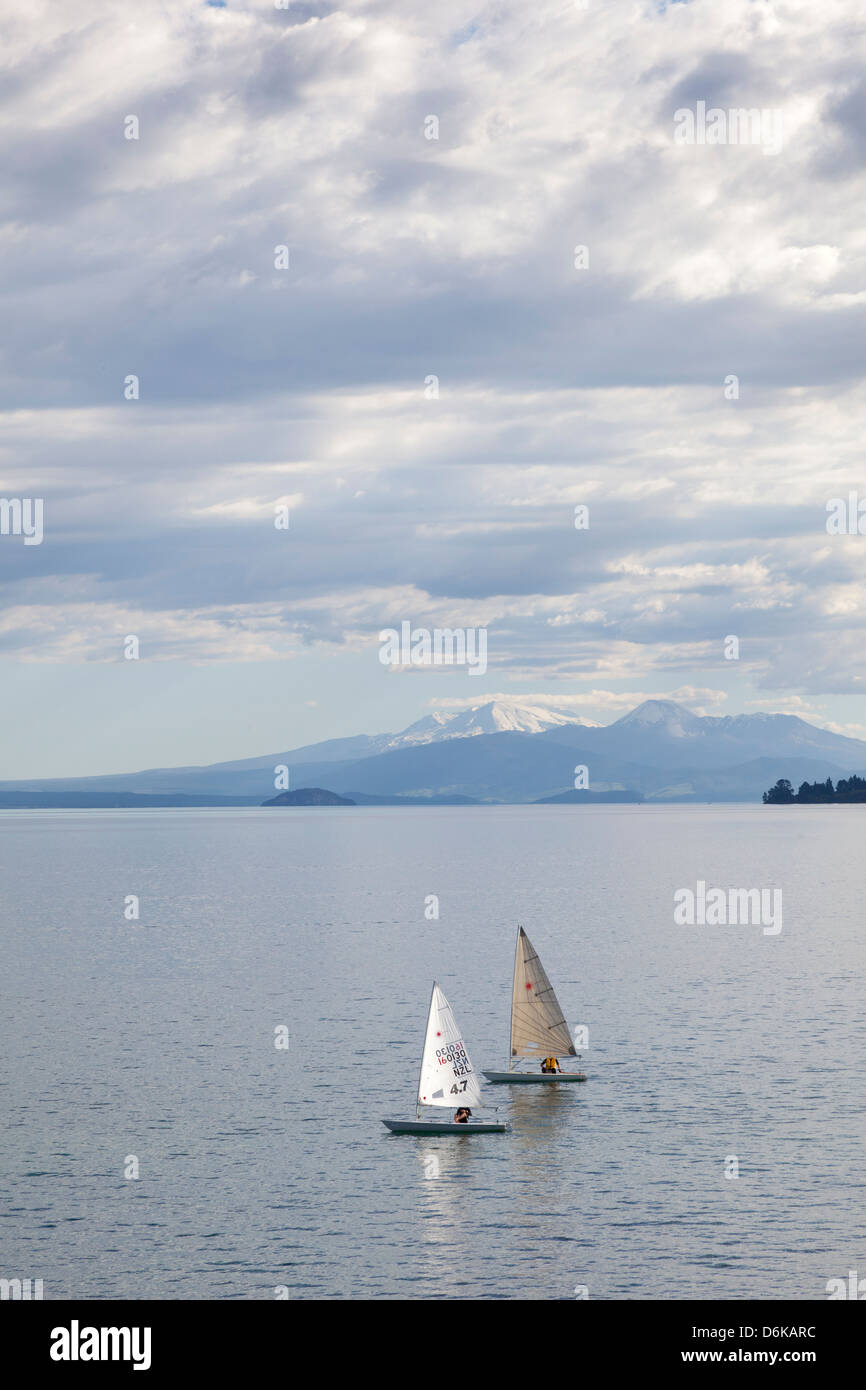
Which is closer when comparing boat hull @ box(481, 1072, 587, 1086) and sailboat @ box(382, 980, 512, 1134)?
sailboat @ box(382, 980, 512, 1134)

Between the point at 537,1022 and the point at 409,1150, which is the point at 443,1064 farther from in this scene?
the point at 537,1022

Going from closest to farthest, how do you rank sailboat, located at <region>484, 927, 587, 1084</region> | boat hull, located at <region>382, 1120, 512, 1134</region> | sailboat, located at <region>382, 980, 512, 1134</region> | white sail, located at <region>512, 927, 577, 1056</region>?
boat hull, located at <region>382, 1120, 512, 1134</region> < sailboat, located at <region>382, 980, 512, 1134</region> < sailboat, located at <region>484, 927, 587, 1084</region> < white sail, located at <region>512, 927, 577, 1056</region>

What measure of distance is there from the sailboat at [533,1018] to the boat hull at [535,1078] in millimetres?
269

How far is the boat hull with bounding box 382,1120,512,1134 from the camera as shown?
3063 inches

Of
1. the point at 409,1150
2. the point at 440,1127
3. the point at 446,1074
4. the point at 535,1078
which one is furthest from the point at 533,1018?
the point at 409,1150

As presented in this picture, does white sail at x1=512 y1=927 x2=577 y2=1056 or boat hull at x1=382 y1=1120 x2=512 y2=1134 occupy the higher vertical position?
white sail at x1=512 y1=927 x2=577 y2=1056

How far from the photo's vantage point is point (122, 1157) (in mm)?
72750

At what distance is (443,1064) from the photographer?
81188mm

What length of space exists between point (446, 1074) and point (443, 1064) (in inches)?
25.6
